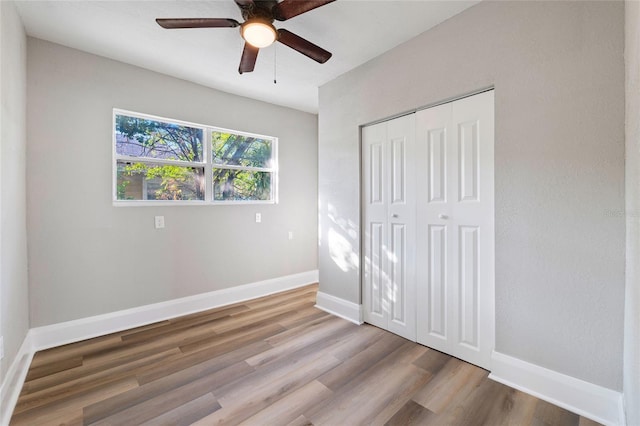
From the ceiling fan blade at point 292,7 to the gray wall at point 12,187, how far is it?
1690 mm

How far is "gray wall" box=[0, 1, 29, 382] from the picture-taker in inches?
67.6

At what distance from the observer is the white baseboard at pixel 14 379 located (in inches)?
62.8

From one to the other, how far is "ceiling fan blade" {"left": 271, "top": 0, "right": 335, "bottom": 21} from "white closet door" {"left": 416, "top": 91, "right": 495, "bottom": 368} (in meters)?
1.25

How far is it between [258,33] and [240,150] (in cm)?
209

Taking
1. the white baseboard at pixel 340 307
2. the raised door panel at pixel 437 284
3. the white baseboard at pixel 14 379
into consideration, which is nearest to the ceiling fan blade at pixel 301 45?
the raised door panel at pixel 437 284

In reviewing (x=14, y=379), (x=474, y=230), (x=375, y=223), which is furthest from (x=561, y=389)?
(x=14, y=379)

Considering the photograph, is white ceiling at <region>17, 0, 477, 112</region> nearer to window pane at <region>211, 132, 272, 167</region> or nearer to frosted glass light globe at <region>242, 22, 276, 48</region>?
frosted glass light globe at <region>242, 22, 276, 48</region>

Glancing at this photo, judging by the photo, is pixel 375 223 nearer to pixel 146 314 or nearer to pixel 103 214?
pixel 146 314

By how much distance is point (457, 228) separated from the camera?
2166mm

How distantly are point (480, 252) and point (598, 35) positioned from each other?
56.1 inches

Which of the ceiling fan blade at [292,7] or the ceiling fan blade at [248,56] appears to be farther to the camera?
the ceiling fan blade at [248,56]

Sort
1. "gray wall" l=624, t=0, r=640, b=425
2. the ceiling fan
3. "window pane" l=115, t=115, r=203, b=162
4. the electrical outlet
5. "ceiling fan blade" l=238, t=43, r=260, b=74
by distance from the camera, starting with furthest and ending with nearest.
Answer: the electrical outlet
"window pane" l=115, t=115, r=203, b=162
"ceiling fan blade" l=238, t=43, r=260, b=74
the ceiling fan
"gray wall" l=624, t=0, r=640, b=425

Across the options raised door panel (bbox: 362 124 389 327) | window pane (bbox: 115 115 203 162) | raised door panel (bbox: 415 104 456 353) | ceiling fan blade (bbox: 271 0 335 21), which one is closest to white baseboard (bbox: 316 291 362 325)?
raised door panel (bbox: 362 124 389 327)

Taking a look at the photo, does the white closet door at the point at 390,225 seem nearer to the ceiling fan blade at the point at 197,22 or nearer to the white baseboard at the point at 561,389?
the white baseboard at the point at 561,389
